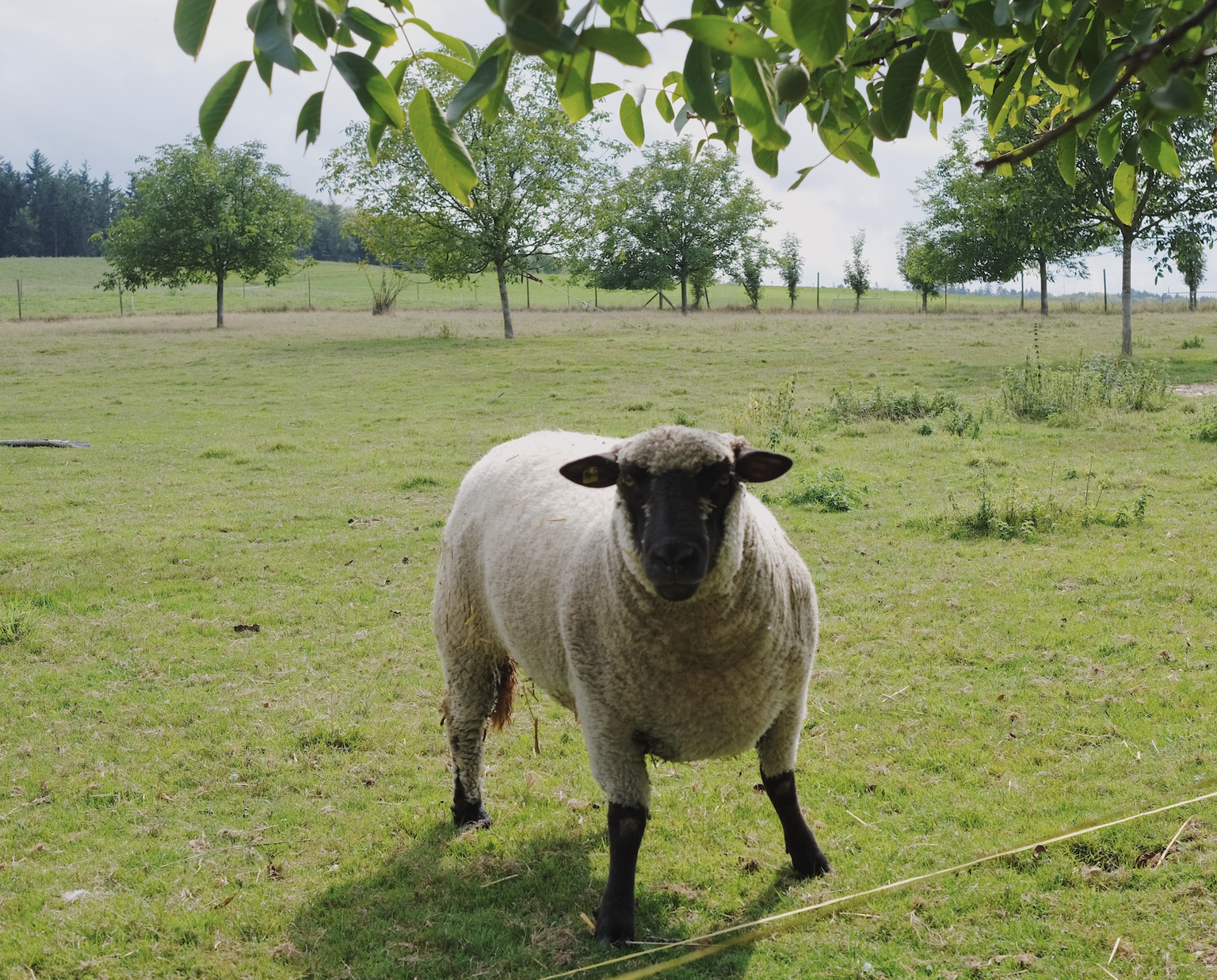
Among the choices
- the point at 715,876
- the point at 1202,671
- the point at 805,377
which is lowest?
the point at 715,876

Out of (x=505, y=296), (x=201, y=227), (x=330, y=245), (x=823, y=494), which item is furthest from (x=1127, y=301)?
(x=330, y=245)

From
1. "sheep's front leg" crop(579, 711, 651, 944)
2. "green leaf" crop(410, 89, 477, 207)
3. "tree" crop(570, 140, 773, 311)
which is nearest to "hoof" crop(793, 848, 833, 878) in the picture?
"sheep's front leg" crop(579, 711, 651, 944)

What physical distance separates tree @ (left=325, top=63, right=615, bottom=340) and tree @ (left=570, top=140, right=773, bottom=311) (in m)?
20.9

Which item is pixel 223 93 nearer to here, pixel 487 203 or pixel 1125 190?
pixel 1125 190

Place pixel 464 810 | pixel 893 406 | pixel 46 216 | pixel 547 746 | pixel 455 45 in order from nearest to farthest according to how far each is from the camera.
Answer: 1. pixel 455 45
2. pixel 464 810
3. pixel 547 746
4. pixel 893 406
5. pixel 46 216

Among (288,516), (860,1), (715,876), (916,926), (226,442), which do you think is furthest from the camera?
(226,442)

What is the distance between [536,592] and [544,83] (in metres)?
36.0

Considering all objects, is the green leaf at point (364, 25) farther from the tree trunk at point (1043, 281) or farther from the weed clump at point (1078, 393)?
the tree trunk at point (1043, 281)

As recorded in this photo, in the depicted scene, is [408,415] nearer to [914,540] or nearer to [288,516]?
[288,516]

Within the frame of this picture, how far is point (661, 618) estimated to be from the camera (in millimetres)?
3977

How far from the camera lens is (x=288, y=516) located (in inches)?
478

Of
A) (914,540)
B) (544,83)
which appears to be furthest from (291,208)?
(914,540)

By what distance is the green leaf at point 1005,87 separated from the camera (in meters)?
2.78

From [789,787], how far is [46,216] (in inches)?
5291
